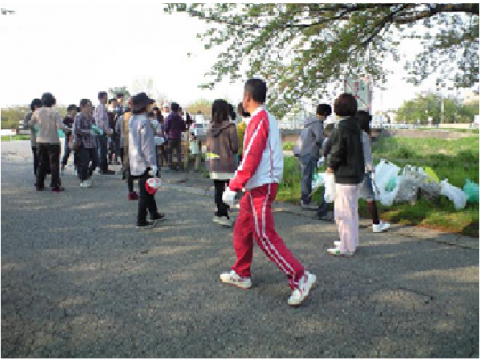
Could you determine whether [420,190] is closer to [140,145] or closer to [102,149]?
[140,145]

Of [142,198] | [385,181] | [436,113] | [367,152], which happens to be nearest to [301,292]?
[367,152]

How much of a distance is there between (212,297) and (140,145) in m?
2.90

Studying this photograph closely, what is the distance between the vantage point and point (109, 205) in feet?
24.6

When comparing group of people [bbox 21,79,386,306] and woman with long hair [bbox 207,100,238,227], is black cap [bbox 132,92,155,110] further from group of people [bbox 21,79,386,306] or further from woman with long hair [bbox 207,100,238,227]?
woman with long hair [bbox 207,100,238,227]

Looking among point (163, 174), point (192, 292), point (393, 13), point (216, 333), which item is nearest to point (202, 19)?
point (393, 13)

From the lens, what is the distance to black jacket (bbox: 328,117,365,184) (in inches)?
189

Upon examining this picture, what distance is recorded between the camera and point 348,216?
4867 millimetres

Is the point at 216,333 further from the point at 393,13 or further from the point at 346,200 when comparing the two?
the point at 393,13

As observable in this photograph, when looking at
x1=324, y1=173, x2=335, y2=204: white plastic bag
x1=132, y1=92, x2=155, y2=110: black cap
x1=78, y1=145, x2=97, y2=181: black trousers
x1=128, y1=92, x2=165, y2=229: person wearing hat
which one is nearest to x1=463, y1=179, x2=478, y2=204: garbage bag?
x1=324, y1=173, x2=335, y2=204: white plastic bag

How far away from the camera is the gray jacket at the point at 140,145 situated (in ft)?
19.4

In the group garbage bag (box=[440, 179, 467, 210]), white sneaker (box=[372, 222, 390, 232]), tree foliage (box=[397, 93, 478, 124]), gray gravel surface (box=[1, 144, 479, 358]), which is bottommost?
gray gravel surface (box=[1, 144, 479, 358])

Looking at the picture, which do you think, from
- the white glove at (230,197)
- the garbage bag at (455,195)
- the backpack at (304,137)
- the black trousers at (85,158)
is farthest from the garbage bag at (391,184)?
the black trousers at (85,158)

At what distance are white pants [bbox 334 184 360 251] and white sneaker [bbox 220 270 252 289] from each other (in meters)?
1.44

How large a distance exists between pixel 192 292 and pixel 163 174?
8.62 meters
